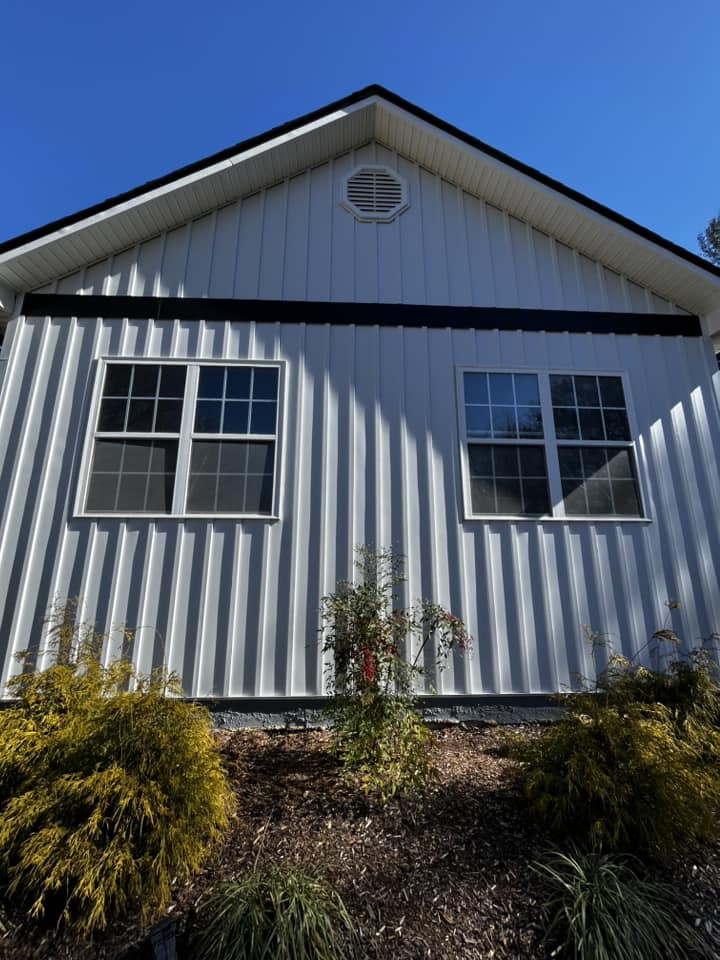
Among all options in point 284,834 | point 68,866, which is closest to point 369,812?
point 284,834

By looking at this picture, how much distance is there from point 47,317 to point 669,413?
7.06 m

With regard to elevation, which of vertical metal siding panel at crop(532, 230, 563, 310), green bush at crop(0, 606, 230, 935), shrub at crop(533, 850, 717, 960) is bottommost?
shrub at crop(533, 850, 717, 960)

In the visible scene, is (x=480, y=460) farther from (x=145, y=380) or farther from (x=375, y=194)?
(x=145, y=380)

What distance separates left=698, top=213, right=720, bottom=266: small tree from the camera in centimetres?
2314

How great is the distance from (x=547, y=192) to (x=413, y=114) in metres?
1.85

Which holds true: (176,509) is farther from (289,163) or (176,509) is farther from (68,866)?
(289,163)

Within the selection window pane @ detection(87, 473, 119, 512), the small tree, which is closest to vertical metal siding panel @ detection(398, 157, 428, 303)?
window pane @ detection(87, 473, 119, 512)

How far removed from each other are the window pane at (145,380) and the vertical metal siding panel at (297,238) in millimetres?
1696

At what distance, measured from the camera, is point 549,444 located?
560 cm

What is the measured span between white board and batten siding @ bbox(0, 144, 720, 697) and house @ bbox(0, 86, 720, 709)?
3 centimetres

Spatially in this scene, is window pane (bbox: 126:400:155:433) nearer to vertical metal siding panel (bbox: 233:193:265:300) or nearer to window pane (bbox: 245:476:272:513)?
window pane (bbox: 245:476:272:513)

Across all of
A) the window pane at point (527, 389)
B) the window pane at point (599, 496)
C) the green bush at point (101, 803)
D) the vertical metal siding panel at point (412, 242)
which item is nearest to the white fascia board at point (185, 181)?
the vertical metal siding panel at point (412, 242)

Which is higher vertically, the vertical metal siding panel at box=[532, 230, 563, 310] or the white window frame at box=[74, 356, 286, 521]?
the vertical metal siding panel at box=[532, 230, 563, 310]

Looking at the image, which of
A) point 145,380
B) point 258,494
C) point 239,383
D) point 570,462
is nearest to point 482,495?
point 570,462
